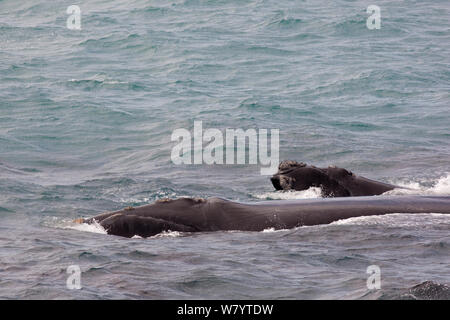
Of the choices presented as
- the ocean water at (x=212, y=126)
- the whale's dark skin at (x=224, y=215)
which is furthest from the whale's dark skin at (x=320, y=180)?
the whale's dark skin at (x=224, y=215)

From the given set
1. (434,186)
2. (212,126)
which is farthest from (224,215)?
(212,126)

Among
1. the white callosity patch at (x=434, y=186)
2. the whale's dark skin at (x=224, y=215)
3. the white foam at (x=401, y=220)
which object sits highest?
the whale's dark skin at (x=224, y=215)

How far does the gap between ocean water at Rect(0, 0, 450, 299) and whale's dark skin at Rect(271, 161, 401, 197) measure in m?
0.55

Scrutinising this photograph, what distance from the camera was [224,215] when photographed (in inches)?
648

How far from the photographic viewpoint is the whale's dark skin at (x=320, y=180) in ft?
62.8

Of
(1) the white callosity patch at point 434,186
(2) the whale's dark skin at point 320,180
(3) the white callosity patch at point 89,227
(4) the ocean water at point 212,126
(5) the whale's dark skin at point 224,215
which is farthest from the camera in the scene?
(1) the white callosity patch at point 434,186

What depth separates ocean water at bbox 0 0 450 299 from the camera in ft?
45.8

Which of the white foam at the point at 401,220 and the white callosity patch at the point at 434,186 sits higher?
the white foam at the point at 401,220

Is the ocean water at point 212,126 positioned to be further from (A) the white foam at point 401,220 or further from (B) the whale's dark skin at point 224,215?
(B) the whale's dark skin at point 224,215

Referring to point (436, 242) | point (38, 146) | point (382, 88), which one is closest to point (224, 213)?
point (436, 242)

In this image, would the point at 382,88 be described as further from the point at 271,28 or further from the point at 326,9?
the point at 326,9

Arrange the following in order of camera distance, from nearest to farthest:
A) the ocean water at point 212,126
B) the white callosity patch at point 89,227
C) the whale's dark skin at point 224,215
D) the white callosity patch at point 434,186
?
the ocean water at point 212,126
the whale's dark skin at point 224,215
the white callosity patch at point 89,227
the white callosity patch at point 434,186

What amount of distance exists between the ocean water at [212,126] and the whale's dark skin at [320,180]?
0.55 m

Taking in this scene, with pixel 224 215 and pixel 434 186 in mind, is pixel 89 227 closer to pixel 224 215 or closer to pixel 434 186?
pixel 224 215
